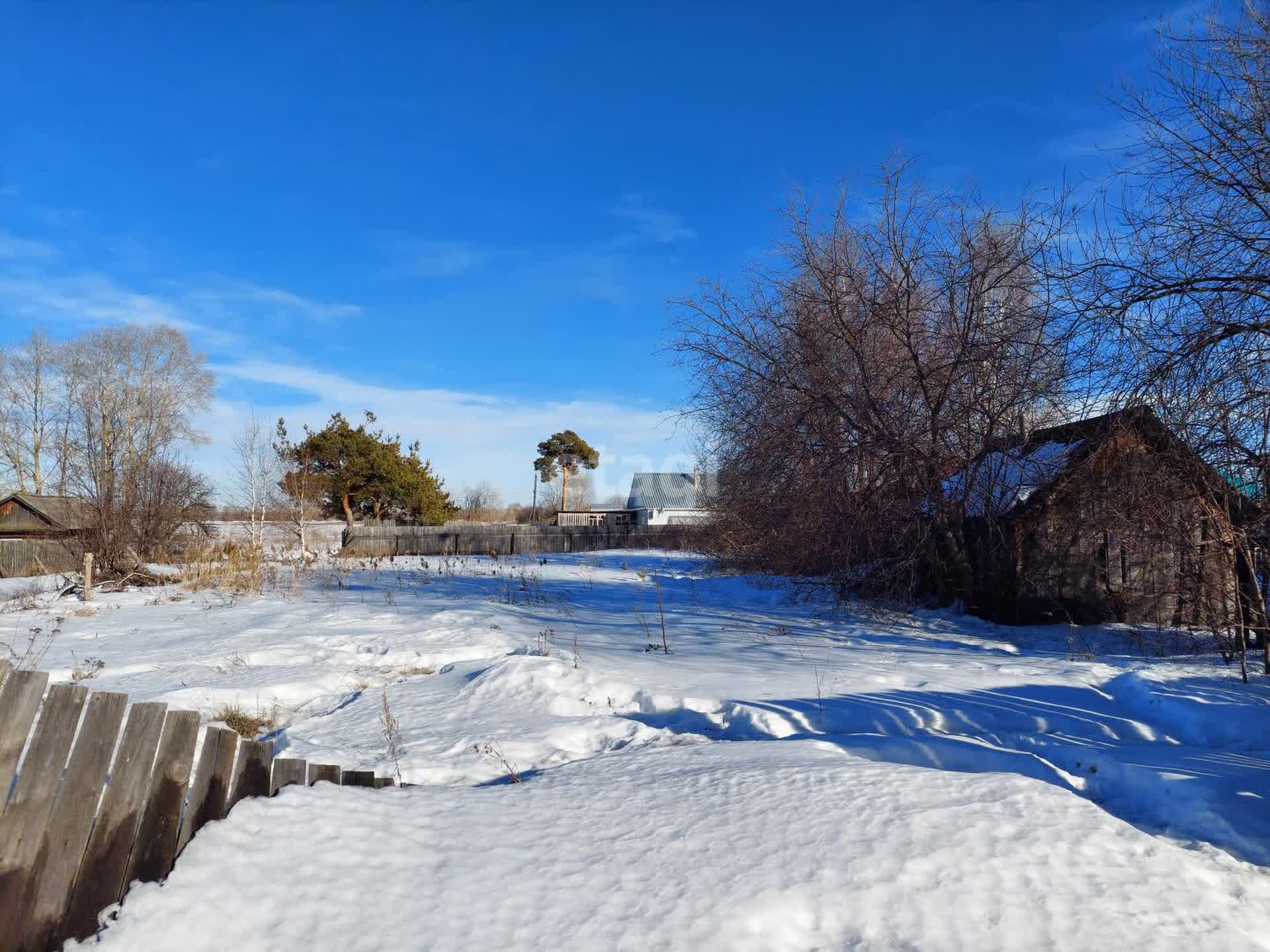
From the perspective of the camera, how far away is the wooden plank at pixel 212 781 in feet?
9.07

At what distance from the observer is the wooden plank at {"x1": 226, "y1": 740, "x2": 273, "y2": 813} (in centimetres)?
295

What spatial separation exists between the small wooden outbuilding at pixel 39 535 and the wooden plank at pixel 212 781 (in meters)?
14.9

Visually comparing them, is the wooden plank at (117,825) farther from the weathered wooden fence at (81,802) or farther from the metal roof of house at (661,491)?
the metal roof of house at (661,491)

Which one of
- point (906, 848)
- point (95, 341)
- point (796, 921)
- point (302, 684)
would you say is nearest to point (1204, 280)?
point (906, 848)

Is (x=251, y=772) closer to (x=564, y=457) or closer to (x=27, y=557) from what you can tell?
(x=27, y=557)

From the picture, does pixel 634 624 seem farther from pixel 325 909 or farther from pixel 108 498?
pixel 108 498

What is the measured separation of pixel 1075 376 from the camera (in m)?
7.68

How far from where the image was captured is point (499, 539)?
30.9 meters

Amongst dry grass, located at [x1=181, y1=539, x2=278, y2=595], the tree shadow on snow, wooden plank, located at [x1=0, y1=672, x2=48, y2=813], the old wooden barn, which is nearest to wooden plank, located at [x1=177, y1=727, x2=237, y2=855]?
wooden plank, located at [x1=0, y1=672, x2=48, y2=813]

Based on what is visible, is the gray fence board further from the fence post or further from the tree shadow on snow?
the fence post

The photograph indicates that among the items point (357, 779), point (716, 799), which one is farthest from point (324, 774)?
point (716, 799)

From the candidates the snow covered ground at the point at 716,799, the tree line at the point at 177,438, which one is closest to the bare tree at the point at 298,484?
the tree line at the point at 177,438

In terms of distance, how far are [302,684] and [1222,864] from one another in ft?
19.8

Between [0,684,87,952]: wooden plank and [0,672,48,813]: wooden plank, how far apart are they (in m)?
0.03
